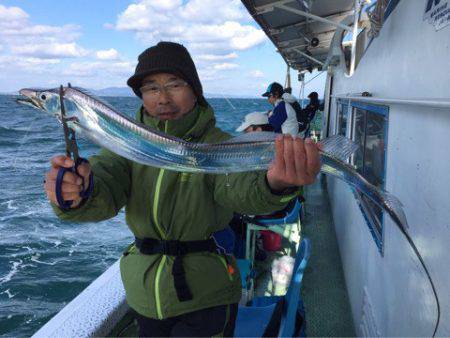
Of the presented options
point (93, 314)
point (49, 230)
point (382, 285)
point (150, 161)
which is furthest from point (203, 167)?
point (49, 230)

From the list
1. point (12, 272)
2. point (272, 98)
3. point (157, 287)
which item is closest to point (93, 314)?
point (157, 287)

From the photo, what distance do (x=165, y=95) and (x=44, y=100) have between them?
67 cm

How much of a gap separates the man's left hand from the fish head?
87 centimetres

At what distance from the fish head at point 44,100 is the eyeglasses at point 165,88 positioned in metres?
0.61

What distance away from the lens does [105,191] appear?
72.7 inches

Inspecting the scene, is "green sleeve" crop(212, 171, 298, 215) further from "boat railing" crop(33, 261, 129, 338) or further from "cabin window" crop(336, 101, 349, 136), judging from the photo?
"cabin window" crop(336, 101, 349, 136)

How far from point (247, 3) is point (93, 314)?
15.4 ft

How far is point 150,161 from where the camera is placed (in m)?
1.55

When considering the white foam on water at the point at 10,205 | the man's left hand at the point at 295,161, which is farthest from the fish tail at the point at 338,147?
the white foam on water at the point at 10,205

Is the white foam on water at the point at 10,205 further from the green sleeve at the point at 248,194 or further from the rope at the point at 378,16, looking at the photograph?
the green sleeve at the point at 248,194

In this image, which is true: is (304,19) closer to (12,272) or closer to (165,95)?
(165,95)

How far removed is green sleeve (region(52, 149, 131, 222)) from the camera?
1.77 meters

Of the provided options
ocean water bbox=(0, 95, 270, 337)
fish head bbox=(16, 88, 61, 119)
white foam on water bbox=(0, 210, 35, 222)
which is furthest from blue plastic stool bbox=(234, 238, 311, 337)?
white foam on water bbox=(0, 210, 35, 222)

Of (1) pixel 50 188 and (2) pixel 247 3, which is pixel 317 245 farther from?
(1) pixel 50 188
